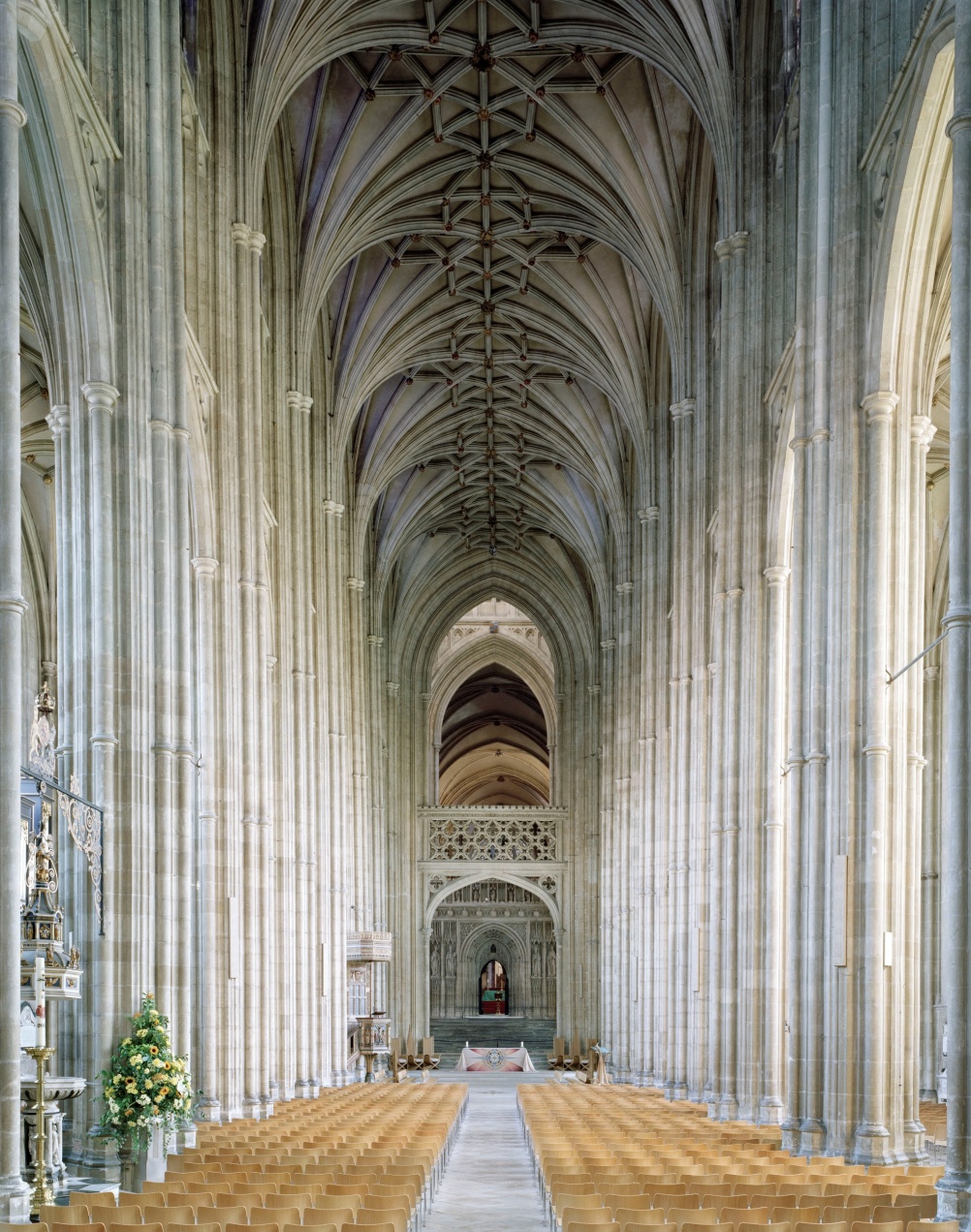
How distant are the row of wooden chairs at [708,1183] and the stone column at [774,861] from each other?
9.16 feet

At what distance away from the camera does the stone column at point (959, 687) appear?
10695 millimetres

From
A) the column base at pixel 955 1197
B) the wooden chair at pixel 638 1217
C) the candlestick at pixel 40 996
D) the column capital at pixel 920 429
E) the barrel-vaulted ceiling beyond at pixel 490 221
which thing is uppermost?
the barrel-vaulted ceiling beyond at pixel 490 221

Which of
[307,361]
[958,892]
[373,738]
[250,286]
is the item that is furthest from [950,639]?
[373,738]

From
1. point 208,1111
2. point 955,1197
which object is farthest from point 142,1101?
point 955,1197

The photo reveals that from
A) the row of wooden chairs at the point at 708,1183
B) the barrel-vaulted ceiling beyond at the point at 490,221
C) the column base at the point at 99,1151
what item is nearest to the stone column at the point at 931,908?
the barrel-vaulted ceiling beyond at the point at 490,221

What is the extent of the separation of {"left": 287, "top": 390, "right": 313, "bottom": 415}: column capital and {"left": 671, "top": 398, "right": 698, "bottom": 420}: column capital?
770 cm

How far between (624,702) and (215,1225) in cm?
3327

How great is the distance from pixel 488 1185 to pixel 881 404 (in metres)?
11.0

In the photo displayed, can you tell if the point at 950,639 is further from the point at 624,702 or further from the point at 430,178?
the point at 624,702

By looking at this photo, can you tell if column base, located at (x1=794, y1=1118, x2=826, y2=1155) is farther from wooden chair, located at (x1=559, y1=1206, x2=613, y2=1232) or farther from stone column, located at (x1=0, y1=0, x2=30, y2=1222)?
stone column, located at (x1=0, y1=0, x2=30, y2=1222)

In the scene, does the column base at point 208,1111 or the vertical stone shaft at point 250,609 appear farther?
the vertical stone shaft at point 250,609

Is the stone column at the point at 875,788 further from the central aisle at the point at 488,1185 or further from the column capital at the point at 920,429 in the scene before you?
the central aisle at the point at 488,1185

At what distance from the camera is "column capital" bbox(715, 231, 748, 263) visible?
23.3 m

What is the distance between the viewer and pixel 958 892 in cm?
1087
